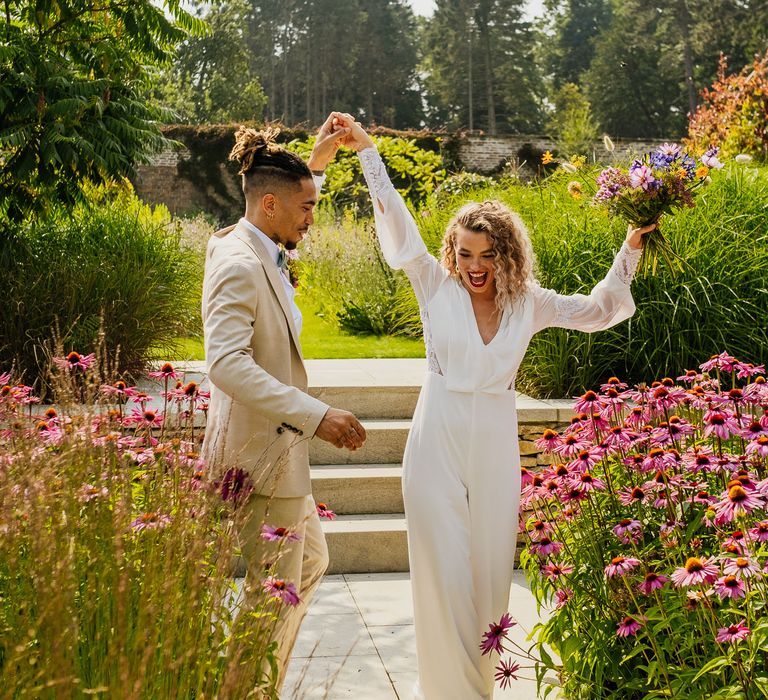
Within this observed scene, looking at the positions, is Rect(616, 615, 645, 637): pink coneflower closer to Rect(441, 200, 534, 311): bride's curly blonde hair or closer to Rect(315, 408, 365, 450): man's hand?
→ Rect(315, 408, 365, 450): man's hand

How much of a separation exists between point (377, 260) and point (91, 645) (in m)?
9.57

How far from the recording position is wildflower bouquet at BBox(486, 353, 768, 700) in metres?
2.62

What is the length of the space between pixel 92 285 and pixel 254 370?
13.8 ft

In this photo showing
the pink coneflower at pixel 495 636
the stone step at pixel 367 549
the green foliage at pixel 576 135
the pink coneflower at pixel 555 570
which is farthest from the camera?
the green foliage at pixel 576 135

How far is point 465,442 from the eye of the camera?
3.47 meters

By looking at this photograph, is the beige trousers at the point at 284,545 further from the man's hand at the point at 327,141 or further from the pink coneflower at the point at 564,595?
the man's hand at the point at 327,141

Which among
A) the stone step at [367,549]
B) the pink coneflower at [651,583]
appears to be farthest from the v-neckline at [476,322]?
the stone step at [367,549]

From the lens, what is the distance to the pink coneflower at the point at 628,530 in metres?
3.02

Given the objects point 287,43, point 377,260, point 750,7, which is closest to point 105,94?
point 377,260

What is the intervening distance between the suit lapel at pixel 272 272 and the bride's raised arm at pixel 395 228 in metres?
0.71

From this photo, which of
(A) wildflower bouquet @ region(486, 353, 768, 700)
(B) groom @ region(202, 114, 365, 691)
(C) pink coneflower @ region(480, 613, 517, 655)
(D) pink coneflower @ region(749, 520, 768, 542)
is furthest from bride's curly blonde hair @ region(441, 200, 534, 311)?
(D) pink coneflower @ region(749, 520, 768, 542)

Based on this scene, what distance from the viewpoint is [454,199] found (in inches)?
399

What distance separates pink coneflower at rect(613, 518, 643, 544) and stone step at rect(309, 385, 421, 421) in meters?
3.39

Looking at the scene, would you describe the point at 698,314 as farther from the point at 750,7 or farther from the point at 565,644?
the point at 750,7
